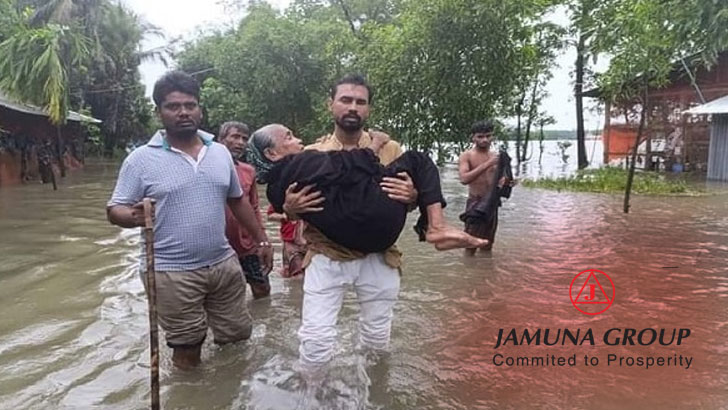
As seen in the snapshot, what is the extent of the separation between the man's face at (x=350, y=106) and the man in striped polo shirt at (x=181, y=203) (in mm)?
753

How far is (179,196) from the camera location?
11.6 ft

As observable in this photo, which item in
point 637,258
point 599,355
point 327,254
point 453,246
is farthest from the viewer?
Result: point 637,258

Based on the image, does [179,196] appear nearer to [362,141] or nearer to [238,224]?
[362,141]

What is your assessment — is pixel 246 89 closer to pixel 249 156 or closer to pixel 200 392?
pixel 249 156

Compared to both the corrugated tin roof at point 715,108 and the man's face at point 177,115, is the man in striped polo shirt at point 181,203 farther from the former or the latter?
the corrugated tin roof at point 715,108

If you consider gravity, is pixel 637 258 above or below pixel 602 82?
below

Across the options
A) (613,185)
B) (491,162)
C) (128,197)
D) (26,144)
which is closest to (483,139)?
(491,162)

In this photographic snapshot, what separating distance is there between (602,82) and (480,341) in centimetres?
928

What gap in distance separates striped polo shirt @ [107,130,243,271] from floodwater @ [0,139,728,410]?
81 cm

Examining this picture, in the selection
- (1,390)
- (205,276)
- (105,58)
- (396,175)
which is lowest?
(1,390)

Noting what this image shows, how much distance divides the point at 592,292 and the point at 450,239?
3.30 metres

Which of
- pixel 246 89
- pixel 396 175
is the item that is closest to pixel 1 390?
pixel 396 175

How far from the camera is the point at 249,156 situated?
5086mm

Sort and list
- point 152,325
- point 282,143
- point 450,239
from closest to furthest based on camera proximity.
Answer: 1. point 152,325
2. point 450,239
3. point 282,143
